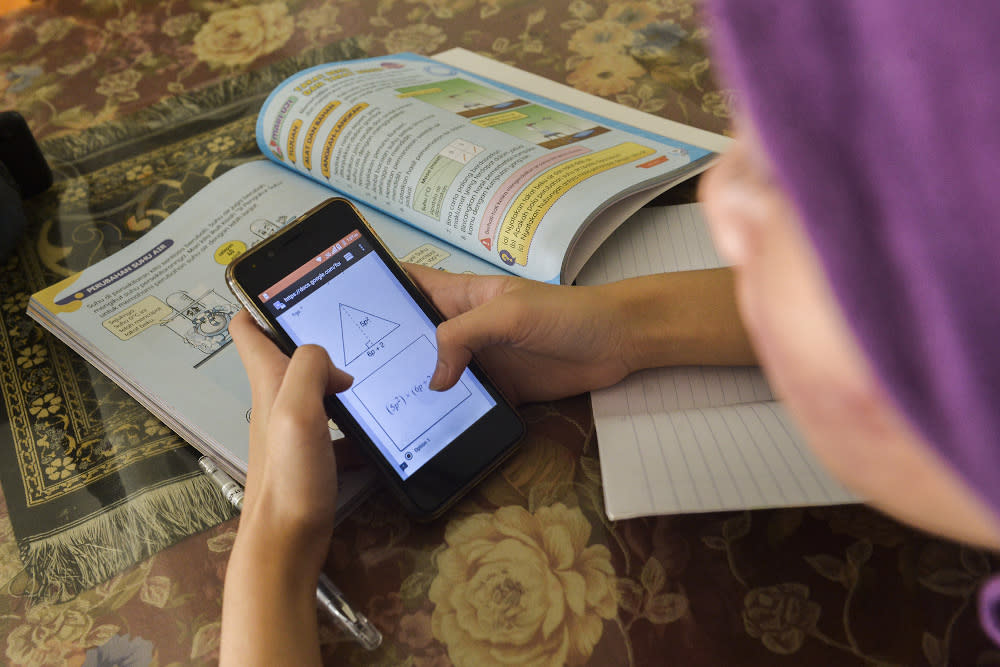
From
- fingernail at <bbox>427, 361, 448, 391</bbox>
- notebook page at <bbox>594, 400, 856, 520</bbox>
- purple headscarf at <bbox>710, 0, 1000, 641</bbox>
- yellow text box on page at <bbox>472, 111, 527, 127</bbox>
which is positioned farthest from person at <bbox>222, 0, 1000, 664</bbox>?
yellow text box on page at <bbox>472, 111, 527, 127</bbox>

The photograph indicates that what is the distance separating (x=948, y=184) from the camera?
0.52 feet

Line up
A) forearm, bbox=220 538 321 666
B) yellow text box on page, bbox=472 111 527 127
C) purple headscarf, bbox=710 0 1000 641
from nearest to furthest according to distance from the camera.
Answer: purple headscarf, bbox=710 0 1000 641
forearm, bbox=220 538 321 666
yellow text box on page, bbox=472 111 527 127

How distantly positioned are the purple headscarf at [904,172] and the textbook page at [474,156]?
32 centimetres

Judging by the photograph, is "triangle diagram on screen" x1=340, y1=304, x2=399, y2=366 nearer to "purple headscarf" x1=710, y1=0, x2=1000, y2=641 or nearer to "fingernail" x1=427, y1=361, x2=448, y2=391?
"fingernail" x1=427, y1=361, x2=448, y2=391

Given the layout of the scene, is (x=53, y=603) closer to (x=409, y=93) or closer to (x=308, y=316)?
(x=308, y=316)

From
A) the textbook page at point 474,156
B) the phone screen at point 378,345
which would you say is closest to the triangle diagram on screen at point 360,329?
the phone screen at point 378,345

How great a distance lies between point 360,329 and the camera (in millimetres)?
450

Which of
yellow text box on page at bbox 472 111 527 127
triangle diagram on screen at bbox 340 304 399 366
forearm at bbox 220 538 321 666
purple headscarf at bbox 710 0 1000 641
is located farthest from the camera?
yellow text box on page at bbox 472 111 527 127

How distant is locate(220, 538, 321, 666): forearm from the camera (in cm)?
34

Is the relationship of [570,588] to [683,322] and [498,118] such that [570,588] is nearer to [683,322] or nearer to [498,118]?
[683,322]

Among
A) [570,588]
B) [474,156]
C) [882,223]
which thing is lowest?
[570,588]

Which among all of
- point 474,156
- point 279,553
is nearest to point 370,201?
point 474,156

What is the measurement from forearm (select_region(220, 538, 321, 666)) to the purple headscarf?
30cm

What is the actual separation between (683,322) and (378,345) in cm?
21
